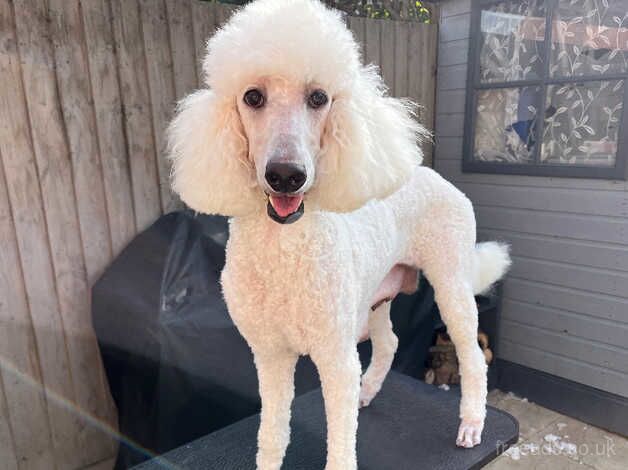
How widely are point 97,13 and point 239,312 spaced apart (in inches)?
49.4

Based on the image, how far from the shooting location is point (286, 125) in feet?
2.50

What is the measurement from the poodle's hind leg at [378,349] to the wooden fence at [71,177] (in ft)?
3.08

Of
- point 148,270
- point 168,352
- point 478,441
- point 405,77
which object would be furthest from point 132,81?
point 478,441

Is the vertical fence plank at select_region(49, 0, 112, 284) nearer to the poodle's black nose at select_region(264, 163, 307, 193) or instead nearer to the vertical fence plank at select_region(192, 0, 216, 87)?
Answer: the vertical fence plank at select_region(192, 0, 216, 87)

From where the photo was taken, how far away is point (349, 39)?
33.9 inches

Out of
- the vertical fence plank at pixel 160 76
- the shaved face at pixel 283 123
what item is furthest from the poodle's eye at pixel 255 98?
the vertical fence plank at pixel 160 76

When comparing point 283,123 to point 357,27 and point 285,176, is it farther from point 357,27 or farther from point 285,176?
point 357,27

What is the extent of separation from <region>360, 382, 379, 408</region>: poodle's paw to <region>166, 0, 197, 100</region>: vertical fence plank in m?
1.25

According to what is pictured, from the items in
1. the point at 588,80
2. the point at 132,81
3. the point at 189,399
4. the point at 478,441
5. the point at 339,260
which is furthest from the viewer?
the point at 588,80

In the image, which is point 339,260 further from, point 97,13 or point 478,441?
point 97,13

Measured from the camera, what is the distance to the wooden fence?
1.56m

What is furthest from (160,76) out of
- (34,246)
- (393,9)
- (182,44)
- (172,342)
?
(393,9)

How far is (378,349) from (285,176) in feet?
3.12

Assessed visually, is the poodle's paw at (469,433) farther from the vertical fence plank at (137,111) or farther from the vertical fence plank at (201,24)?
the vertical fence plank at (201,24)
